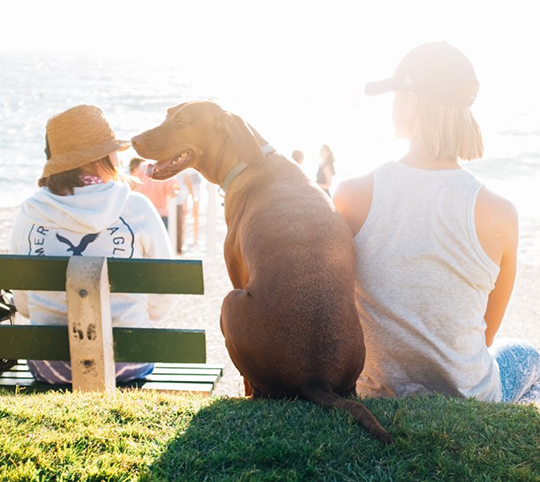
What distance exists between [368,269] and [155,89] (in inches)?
2867

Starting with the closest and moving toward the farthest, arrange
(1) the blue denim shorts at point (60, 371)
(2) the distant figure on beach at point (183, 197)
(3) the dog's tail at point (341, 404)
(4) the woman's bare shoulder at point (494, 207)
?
(3) the dog's tail at point (341, 404), (4) the woman's bare shoulder at point (494, 207), (1) the blue denim shorts at point (60, 371), (2) the distant figure on beach at point (183, 197)

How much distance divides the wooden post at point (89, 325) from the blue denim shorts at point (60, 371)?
0.31 m

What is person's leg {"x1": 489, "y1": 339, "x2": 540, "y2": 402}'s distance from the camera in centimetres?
367

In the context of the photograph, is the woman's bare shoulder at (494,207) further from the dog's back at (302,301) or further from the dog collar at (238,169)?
the dog collar at (238,169)

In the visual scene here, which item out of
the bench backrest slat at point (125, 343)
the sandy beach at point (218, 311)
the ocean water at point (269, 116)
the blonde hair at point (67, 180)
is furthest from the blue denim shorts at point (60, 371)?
the ocean water at point (269, 116)

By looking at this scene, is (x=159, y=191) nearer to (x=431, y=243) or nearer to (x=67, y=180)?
(x=67, y=180)

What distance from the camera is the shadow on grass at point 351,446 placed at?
2523mm

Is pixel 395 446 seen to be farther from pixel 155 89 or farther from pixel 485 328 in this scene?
pixel 155 89

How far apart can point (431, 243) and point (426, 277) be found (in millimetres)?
156

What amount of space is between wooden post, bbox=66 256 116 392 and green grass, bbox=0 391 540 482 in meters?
0.51

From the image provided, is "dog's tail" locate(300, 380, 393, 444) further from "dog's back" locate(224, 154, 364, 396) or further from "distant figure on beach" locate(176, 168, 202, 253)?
"distant figure on beach" locate(176, 168, 202, 253)

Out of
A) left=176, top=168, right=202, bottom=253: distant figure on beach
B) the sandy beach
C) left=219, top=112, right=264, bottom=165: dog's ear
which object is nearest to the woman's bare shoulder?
left=219, top=112, right=264, bottom=165: dog's ear

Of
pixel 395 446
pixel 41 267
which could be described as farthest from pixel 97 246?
pixel 395 446

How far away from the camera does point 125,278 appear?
365cm
